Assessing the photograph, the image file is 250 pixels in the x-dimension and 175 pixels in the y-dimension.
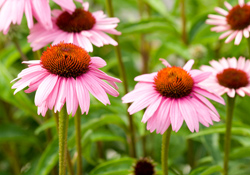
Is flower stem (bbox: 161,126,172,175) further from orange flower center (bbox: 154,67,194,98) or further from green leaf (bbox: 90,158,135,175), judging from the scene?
green leaf (bbox: 90,158,135,175)

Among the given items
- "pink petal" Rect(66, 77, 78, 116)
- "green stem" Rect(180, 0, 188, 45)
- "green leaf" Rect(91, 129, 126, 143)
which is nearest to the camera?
"pink petal" Rect(66, 77, 78, 116)

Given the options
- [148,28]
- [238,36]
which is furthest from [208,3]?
[238,36]

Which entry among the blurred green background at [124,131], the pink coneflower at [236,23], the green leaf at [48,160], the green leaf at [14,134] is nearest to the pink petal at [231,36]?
the pink coneflower at [236,23]

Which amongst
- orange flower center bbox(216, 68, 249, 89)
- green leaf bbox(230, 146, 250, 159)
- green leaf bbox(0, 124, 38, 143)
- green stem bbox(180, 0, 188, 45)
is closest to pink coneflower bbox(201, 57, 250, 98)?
orange flower center bbox(216, 68, 249, 89)

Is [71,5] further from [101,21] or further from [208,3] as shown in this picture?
[208,3]

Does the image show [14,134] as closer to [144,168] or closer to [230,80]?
[144,168]
